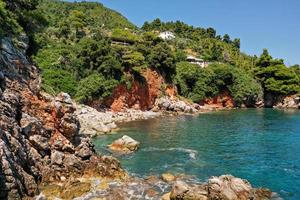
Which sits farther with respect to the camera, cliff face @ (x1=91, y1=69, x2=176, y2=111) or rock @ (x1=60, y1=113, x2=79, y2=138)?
cliff face @ (x1=91, y1=69, x2=176, y2=111)

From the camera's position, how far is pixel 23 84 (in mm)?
29688

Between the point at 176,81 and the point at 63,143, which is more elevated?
the point at 176,81

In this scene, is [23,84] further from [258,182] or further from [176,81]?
[176,81]

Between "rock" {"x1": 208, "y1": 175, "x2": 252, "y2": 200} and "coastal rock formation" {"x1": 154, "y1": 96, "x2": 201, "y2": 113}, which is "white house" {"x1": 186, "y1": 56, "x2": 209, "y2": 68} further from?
"rock" {"x1": 208, "y1": 175, "x2": 252, "y2": 200}

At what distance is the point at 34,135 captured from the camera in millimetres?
A: 27469

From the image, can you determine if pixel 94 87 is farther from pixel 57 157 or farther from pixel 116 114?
pixel 57 157

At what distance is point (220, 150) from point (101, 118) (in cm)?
2491

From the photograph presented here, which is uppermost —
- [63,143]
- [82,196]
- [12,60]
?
[12,60]

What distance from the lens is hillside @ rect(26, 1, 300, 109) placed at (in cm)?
6875

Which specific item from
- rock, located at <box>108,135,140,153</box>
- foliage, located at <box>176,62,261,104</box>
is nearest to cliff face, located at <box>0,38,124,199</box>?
rock, located at <box>108,135,140,153</box>

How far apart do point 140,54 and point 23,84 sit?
47.7m

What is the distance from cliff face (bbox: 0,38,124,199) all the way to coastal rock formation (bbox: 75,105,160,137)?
12.4 m

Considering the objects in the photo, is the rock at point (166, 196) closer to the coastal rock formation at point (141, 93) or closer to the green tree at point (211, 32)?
the coastal rock formation at point (141, 93)

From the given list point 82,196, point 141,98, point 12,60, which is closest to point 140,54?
point 141,98
